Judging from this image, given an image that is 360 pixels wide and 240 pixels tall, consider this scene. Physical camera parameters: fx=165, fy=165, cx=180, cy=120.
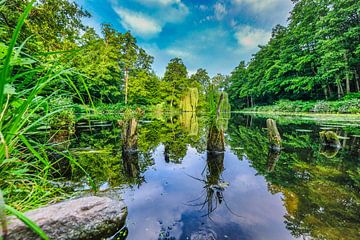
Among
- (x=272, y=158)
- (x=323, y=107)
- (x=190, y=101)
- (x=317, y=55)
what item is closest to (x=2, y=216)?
(x=272, y=158)

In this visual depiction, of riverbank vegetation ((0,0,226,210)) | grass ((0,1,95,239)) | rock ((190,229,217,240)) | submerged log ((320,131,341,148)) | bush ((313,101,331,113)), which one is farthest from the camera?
bush ((313,101,331,113))

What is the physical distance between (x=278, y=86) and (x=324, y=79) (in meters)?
6.36

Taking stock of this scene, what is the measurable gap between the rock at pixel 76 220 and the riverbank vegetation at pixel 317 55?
15.6 meters

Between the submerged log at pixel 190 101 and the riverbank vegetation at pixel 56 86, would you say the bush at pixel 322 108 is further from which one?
the submerged log at pixel 190 101

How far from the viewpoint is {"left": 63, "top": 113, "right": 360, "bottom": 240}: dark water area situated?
4.63 feet

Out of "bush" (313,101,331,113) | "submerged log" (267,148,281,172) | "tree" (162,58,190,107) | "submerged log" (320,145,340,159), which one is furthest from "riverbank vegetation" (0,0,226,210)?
"bush" (313,101,331,113)

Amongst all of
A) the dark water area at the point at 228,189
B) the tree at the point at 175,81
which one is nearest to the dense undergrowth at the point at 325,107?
the dark water area at the point at 228,189

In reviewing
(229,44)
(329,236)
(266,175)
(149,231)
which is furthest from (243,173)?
(229,44)

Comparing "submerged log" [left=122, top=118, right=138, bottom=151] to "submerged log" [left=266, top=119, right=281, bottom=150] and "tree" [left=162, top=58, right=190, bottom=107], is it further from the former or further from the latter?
"tree" [left=162, top=58, right=190, bottom=107]

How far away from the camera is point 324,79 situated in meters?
15.5

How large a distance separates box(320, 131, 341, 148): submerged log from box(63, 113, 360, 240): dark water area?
290 mm

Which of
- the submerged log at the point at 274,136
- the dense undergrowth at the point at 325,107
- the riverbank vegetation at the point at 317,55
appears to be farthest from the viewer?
the riverbank vegetation at the point at 317,55

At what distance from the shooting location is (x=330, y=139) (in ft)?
13.7

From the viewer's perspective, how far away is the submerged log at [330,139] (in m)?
4.03
